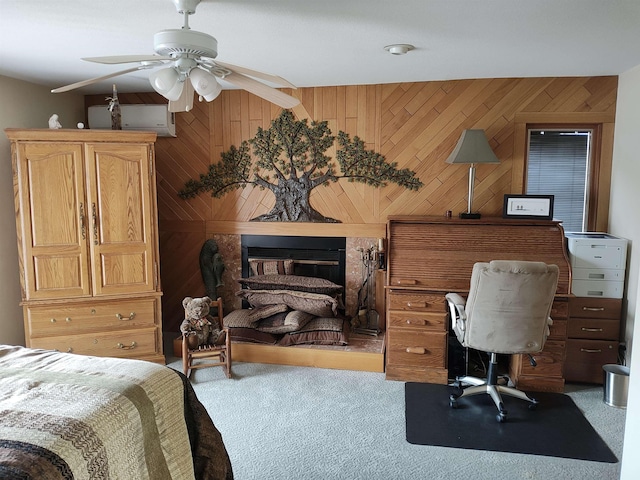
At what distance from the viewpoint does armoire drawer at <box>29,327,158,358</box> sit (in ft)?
11.8

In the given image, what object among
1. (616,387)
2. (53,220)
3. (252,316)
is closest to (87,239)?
(53,220)

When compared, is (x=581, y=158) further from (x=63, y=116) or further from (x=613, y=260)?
(x=63, y=116)

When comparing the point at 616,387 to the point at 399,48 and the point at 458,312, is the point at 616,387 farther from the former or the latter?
the point at 399,48

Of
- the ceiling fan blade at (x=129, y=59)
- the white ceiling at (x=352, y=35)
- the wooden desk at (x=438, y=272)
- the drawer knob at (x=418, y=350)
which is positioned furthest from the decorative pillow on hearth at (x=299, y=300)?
the ceiling fan blade at (x=129, y=59)

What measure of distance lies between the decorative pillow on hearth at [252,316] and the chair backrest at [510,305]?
165 cm

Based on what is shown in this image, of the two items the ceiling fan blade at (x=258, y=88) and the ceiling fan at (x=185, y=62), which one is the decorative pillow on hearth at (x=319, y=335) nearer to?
the ceiling fan blade at (x=258, y=88)

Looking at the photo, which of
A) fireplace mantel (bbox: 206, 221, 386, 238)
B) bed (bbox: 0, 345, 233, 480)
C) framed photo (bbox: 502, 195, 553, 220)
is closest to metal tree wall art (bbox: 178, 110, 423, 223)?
fireplace mantel (bbox: 206, 221, 386, 238)

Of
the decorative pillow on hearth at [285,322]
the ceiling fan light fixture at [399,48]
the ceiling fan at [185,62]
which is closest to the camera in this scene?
the ceiling fan at [185,62]

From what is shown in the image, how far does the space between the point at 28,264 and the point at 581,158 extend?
442cm

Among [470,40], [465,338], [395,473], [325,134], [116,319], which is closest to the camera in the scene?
[395,473]

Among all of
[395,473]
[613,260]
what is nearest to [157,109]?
[395,473]

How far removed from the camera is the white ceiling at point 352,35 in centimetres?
221

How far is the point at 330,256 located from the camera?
169 inches

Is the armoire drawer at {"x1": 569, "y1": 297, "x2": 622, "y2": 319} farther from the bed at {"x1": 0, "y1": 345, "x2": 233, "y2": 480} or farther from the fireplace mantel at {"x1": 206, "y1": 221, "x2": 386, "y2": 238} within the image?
the bed at {"x1": 0, "y1": 345, "x2": 233, "y2": 480}
